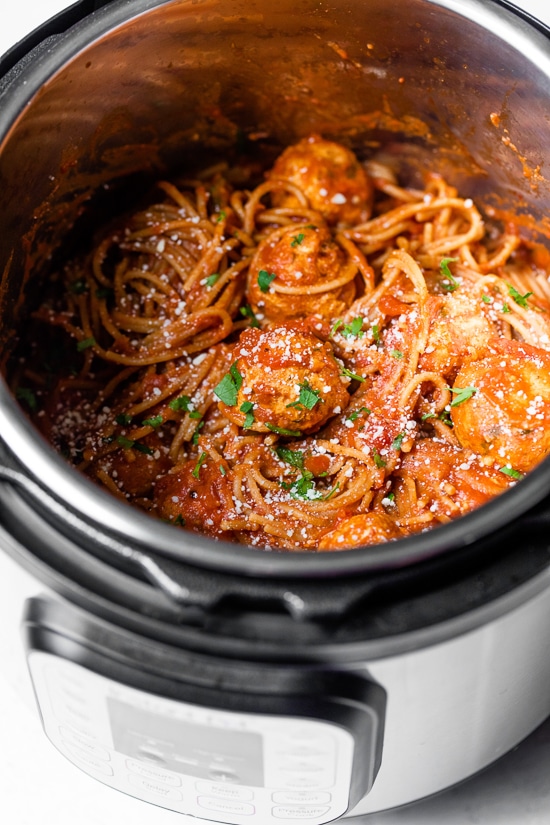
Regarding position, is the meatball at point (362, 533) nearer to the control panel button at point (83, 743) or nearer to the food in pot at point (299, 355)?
the food in pot at point (299, 355)

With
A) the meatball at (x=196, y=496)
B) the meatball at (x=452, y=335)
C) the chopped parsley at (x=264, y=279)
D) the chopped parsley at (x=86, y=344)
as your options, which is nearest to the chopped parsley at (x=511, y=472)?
the meatball at (x=452, y=335)

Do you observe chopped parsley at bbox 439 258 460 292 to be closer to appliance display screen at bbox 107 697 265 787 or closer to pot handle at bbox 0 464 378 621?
pot handle at bbox 0 464 378 621

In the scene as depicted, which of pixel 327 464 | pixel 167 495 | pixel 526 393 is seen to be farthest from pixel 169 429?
pixel 526 393

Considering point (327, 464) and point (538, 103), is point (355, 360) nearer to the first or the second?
point (327, 464)

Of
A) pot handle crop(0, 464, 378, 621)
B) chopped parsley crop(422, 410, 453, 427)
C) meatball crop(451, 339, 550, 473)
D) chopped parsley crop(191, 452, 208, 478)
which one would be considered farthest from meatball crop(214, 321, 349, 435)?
pot handle crop(0, 464, 378, 621)

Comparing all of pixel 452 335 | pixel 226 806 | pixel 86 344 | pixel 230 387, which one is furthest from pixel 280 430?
pixel 226 806

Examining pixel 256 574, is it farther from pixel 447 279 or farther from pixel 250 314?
pixel 447 279
